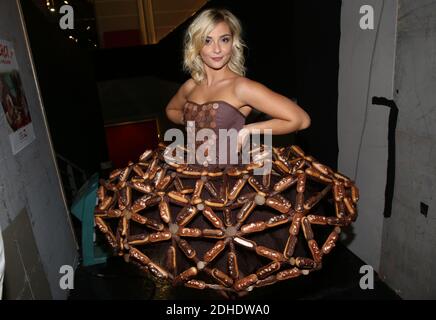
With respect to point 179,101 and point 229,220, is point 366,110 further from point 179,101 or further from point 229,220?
point 229,220

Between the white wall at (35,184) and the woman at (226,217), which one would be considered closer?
the woman at (226,217)

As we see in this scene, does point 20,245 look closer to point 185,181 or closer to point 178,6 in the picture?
point 185,181

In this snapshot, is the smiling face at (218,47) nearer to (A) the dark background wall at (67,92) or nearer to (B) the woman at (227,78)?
(B) the woman at (227,78)

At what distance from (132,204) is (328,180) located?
2.33ft

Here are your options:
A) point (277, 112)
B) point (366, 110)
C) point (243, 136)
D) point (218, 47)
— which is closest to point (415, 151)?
point (366, 110)

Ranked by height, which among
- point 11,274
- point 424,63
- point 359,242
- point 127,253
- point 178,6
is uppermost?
point 178,6

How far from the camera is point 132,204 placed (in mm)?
1235

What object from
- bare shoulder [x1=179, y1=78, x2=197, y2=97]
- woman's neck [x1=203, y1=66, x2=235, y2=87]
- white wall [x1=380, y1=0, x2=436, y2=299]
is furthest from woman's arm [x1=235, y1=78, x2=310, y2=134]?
white wall [x1=380, y1=0, x2=436, y2=299]

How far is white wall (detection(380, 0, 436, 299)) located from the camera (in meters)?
2.06

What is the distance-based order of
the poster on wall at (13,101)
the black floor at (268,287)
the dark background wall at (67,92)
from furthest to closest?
the dark background wall at (67,92) < the black floor at (268,287) < the poster on wall at (13,101)

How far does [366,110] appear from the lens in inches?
106

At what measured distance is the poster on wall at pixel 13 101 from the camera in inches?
85.8

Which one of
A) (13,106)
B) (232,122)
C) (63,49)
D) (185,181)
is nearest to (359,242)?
(232,122)

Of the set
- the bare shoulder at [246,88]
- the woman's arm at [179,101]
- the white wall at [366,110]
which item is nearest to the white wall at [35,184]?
the woman's arm at [179,101]
